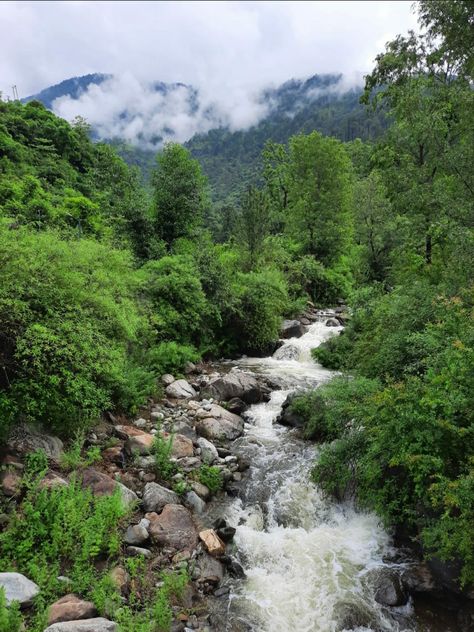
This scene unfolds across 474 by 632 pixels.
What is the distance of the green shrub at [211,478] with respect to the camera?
8.77 metres

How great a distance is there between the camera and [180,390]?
42.8 feet

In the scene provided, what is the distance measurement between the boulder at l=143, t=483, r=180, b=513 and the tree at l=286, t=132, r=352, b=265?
2664 centimetres

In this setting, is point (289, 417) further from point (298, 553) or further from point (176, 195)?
point (176, 195)

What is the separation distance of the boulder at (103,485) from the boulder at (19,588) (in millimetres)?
1982

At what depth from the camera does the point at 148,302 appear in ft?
49.0

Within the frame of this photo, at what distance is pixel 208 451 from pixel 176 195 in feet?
54.1

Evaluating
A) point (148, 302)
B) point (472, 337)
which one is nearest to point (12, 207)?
point (148, 302)

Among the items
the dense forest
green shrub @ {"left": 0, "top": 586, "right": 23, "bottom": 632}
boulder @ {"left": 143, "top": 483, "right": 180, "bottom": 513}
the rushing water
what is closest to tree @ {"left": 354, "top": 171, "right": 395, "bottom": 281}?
the dense forest

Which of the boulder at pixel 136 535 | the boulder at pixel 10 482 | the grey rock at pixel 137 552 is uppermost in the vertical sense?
the boulder at pixel 10 482

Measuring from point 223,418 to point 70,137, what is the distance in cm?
4268

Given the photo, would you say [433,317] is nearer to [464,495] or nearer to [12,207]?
[464,495]

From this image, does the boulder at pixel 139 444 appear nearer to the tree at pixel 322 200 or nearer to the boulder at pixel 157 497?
the boulder at pixel 157 497

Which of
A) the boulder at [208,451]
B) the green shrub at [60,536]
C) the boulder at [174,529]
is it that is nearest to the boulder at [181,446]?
the boulder at [208,451]

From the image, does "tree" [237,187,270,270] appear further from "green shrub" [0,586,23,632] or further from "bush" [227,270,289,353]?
"green shrub" [0,586,23,632]
